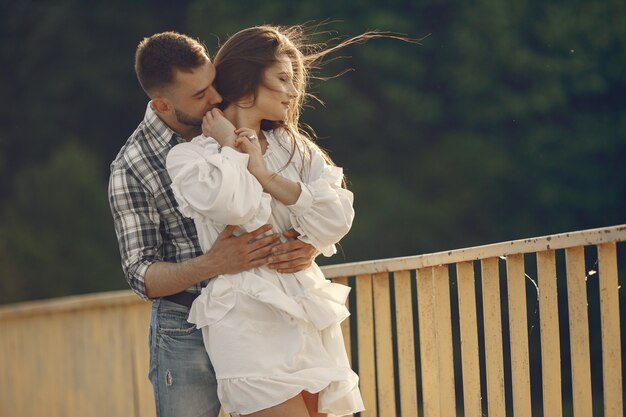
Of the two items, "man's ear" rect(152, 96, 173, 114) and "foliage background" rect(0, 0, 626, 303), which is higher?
"foliage background" rect(0, 0, 626, 303)

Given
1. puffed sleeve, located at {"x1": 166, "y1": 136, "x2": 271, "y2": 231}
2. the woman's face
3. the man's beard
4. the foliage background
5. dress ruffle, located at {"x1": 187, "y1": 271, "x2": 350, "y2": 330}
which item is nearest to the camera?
puffed sleeve, located at {"x1": 166, "y1": 136, "x2": 271, "y2": 231}

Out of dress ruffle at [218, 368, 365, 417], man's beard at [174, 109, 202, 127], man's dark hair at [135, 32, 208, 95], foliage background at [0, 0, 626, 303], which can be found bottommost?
dress ruffle at [218, 368, 365, 417]

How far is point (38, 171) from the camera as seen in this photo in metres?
16.9

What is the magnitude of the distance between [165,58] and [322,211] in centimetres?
62

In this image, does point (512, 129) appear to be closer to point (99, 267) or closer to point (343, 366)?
point (99, 267)

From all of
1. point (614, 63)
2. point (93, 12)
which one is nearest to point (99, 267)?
point (93, 12)

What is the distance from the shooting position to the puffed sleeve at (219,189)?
270cm

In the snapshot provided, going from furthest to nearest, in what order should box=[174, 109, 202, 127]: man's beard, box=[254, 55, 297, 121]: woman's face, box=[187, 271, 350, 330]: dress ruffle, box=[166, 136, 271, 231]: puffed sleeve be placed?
box=[174, 109, 202, 127]: man's beard
box=[254, 55, 297, 121]: woman's face
box=[187, 271, 350, 330]: dress ruffle
box=[166, 136, 271, 231]: puffed sleeve

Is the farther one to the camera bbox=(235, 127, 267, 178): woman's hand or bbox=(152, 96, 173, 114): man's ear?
bbox=(152, 96, 173, 114): man's ear

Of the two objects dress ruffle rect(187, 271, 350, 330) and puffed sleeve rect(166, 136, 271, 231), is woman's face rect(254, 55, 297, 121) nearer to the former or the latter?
puffed sleeve rect(166, 136, 271, 231)

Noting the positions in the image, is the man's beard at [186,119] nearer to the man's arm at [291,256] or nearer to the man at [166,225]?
the man at [166,225]

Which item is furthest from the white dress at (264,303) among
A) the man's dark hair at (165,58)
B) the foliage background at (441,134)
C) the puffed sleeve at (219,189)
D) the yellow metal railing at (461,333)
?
the foliage background at (441,134)

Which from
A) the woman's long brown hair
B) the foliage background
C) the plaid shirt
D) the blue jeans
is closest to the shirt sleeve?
the plaid shirt

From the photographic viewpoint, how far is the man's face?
9.81 feet
